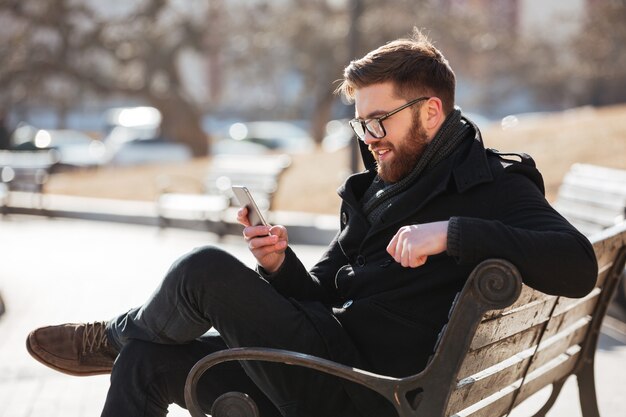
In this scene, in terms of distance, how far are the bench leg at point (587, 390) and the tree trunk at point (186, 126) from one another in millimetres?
30099

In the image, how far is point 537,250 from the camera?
8.91 feet

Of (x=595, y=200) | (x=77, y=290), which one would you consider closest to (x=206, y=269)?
(x=595, y=200)

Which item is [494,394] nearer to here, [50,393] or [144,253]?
[50,393]

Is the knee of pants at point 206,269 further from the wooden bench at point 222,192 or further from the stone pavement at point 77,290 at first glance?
the wooden bench at point 222,192

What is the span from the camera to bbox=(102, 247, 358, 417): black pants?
120 inches

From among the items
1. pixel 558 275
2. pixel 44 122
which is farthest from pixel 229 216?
pixel 44 122

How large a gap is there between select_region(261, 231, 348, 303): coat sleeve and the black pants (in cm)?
33

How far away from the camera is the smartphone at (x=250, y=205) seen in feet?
11.1

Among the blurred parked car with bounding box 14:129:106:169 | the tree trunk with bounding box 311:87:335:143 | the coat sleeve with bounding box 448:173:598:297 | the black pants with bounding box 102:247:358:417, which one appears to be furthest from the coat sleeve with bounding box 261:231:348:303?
the tree trunk with bounding box 311:87:335:143

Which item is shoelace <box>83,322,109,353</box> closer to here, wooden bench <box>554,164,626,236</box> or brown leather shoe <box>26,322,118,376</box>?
brown leather shoe <box>26,322,118,376</box>

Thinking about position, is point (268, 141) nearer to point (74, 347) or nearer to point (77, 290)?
point (77, 290)

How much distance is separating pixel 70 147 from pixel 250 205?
3299 centimetres

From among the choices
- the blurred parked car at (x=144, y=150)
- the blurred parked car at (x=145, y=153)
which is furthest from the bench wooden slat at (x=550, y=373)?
the blurred parked car at (x=145, y=153)

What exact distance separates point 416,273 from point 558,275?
498mm
